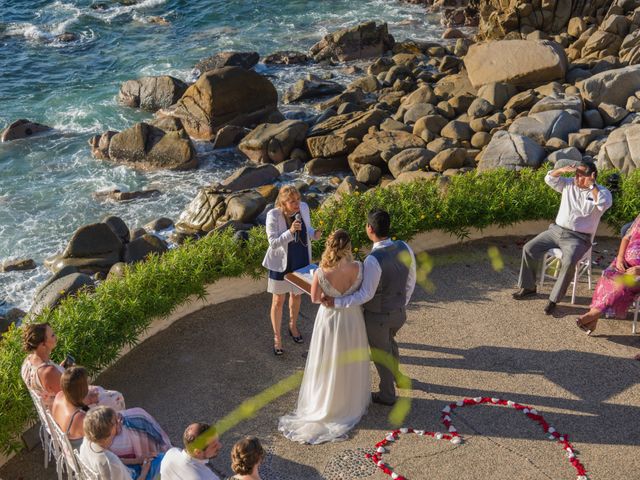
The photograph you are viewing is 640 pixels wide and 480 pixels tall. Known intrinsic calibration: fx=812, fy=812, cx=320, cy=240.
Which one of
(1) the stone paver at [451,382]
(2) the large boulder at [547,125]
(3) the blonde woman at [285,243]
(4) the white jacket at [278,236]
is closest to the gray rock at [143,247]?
(1) the stone paver at [451,382]

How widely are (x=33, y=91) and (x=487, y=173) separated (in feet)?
67.7

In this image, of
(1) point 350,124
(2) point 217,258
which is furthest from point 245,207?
(2) point 217,258

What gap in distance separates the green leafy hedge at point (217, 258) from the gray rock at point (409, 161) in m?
5.42

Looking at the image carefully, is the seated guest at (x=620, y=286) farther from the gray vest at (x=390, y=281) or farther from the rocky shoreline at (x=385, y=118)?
the rocky shoreline at (x=385, y=118)

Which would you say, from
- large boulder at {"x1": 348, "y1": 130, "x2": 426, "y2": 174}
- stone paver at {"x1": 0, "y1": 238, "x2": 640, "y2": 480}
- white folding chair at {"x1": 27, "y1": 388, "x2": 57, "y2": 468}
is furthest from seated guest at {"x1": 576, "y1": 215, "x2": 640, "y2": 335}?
large boulder at {"x1": 348, "y1": 130, "x2": 426, "y2": 174}

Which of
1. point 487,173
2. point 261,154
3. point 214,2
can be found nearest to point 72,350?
point 487,173

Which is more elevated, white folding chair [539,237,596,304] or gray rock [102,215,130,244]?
white folding chair [539,237,596,304]

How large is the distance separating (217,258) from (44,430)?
3.48 metres

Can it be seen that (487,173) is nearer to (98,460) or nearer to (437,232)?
(437,232)

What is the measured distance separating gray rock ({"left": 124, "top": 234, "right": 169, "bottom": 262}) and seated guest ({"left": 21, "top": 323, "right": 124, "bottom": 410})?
8.82 meters

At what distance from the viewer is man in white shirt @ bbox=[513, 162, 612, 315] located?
9.48 metres

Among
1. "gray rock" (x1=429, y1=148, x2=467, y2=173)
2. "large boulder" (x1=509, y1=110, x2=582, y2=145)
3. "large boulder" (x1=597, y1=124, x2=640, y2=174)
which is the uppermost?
"large boulder" (x1=597, y1=124, x2=640, y2=174)

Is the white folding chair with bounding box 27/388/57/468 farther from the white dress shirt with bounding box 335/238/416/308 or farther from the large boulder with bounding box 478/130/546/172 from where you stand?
the large boulder with bounding box 478/130/546/172

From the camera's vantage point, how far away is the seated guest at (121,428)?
654 cm
